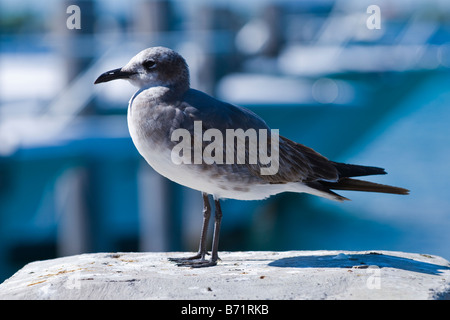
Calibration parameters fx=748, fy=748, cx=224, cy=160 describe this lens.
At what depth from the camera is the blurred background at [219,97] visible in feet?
38.8

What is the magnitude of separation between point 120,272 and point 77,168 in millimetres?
6133

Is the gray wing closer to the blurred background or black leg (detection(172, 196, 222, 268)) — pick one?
black leg (detection(172, 196, 222, 268))

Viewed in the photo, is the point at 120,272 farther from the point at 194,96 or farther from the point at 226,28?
the point at 226,28

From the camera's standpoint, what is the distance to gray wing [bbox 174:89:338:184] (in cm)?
544

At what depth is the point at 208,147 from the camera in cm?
535

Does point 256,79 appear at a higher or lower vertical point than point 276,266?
higher

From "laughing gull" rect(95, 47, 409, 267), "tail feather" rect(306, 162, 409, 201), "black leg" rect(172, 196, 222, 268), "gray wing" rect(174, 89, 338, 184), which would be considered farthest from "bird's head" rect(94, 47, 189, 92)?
"tail feather" rect(306, 162, 409, 201)

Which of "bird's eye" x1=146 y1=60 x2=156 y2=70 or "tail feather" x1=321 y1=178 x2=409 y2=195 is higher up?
"bird's eye" x1=146 y1=60 x2=156 y2=70

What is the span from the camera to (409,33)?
92.9 feet

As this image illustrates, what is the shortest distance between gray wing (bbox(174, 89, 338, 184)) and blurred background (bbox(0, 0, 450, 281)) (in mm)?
6030

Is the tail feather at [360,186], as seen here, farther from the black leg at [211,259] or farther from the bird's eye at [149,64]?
the bird's eye at [149,64]

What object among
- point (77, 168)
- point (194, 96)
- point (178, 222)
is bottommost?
point (178, 222)
